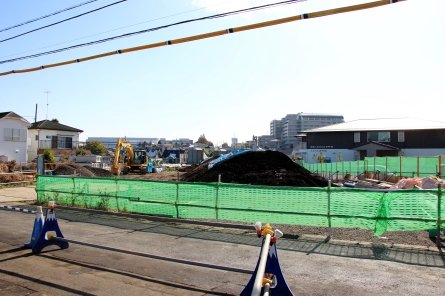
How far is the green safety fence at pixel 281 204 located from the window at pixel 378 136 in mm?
54588

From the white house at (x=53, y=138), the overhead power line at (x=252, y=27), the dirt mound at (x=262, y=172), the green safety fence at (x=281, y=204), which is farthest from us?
the white house at (x=53, y=138)

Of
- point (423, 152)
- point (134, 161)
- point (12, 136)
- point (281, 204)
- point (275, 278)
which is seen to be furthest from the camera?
point (423, 152)

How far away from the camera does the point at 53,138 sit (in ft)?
182

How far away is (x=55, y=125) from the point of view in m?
57.7

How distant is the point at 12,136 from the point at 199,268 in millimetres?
41257

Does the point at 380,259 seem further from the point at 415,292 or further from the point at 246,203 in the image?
the point at 246,203

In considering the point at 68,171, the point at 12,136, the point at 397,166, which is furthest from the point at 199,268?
the point at 12,136

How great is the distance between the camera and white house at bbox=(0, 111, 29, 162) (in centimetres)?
4081

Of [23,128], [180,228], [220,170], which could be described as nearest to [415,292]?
[180,228]

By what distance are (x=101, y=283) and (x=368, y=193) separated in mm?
6813

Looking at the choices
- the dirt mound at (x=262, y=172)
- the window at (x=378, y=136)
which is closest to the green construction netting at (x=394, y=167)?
the dirt mound at (x=262, y=172)

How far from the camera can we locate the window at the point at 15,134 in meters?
41.1

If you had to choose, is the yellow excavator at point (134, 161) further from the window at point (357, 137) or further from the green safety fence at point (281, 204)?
the window at point (357, 137)

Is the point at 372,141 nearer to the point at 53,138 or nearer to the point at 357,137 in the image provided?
the point at 357,137
